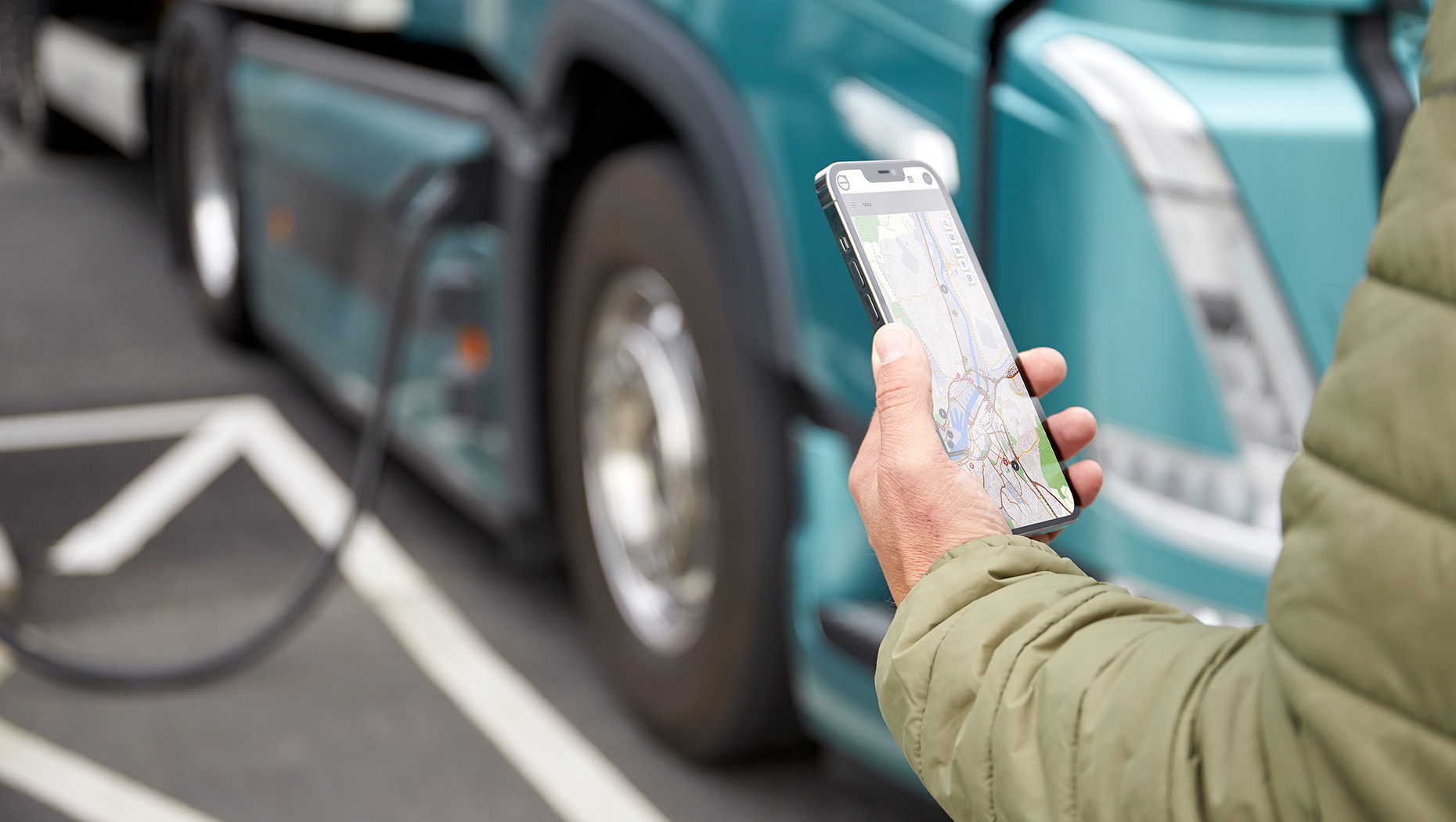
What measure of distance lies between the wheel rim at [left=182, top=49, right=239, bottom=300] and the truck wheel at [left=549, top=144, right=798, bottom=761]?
280 cm

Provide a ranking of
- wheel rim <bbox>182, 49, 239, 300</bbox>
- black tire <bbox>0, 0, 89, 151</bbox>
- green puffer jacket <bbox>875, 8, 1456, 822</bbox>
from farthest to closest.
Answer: black tire <bbox>0, 0, 89, 151</bbox>
wheel rim <bbox>182, 49, 239, 300</bbox>
green puffer jacket <bbox>875, 8, 1456, 822</bbox>

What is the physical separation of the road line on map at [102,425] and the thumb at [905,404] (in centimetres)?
460

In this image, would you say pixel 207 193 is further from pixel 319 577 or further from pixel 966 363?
pixel 966 363

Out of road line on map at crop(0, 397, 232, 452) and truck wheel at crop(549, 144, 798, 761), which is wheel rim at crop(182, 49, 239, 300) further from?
truck wheel at crop(549, 144, 798, 761)

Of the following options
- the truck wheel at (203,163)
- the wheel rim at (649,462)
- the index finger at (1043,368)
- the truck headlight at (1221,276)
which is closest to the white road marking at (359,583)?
the wheel rim at (649,462)

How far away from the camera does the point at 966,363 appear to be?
1227 millimetres

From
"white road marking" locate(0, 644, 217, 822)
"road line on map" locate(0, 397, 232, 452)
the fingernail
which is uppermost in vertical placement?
the fingernail

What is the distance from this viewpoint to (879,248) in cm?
124

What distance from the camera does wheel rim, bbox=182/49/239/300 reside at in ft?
18.1

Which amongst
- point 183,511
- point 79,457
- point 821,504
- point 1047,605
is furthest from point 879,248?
point 79,457

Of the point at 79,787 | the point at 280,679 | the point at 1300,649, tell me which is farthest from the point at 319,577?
the point at 1300,649

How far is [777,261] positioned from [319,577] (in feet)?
5.87

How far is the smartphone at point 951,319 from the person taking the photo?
3.86 ft

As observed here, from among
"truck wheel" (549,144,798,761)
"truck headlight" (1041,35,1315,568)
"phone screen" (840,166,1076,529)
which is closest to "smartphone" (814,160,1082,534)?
"phone screen" (840,166,1076,529)
